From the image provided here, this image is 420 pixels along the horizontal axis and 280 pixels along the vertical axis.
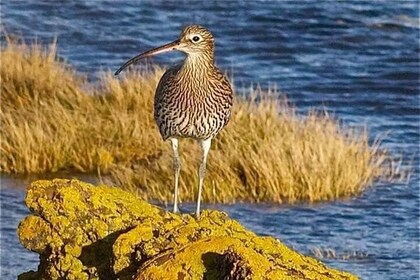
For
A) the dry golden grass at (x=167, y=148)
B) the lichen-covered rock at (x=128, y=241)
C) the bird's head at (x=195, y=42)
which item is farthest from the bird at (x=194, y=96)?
the dry golden grass at (x=167, y=148)

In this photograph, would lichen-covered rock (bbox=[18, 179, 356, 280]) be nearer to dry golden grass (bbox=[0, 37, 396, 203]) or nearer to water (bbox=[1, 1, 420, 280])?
water (bbox=[1, 1, 420, 280])

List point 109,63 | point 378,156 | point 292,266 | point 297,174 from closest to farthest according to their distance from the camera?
point 292,266
point 297,174
point 378,156
point 109,63

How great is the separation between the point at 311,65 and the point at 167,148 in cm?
714

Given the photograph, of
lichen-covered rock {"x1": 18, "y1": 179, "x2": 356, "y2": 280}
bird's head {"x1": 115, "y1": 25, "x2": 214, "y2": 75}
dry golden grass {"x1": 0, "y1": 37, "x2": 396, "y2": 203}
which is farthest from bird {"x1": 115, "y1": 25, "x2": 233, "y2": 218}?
dry golden grass {"x1": 0, "y1": 37, "x2": 396, "y2": 203}

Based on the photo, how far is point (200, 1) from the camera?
78.0ft

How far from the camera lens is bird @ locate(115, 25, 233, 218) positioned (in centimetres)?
834

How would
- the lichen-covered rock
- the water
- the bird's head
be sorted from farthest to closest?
the water < the bird's head < the lichen-covered rock

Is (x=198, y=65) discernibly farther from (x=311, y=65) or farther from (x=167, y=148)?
(x=311, y=65)

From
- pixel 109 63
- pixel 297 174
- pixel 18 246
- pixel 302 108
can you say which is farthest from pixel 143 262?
pixel 109 63

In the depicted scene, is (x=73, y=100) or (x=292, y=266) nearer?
(x=292, y=266)

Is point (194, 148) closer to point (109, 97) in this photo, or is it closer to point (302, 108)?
point (109, 97)

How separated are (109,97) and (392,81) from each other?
19.0 ft

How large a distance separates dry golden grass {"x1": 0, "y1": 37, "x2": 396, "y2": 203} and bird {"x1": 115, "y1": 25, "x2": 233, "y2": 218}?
141 inches

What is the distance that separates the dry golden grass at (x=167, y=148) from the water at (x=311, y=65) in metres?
0.24
